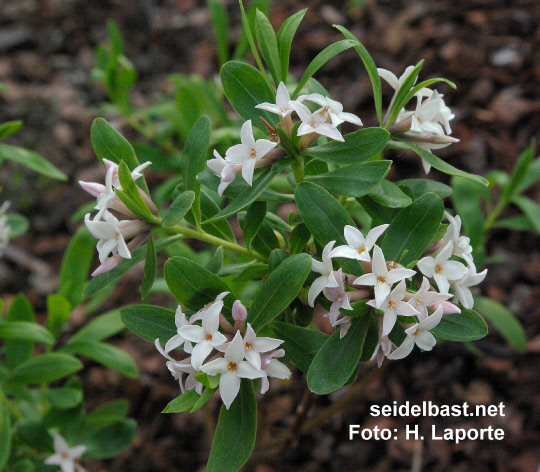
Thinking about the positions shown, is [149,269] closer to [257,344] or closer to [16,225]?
[257,344]

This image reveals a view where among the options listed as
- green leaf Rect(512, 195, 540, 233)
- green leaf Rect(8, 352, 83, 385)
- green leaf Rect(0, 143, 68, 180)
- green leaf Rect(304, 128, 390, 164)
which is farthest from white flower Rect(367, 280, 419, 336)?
green leaf Rect(512, 195, 540, 233)

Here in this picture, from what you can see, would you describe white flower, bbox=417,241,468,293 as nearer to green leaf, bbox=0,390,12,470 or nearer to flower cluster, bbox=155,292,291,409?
flower cluster, bbox=155,292,291,409

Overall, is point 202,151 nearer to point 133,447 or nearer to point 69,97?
point 133,447

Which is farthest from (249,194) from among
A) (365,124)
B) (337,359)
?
(365,124)

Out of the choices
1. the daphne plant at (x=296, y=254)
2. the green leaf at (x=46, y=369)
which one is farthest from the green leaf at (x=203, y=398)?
the green leaf at (x=46, y=369)

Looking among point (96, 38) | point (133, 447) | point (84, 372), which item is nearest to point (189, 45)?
point (96, 38)

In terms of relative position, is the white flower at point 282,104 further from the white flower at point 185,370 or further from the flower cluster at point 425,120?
the white flower at point 185,370
